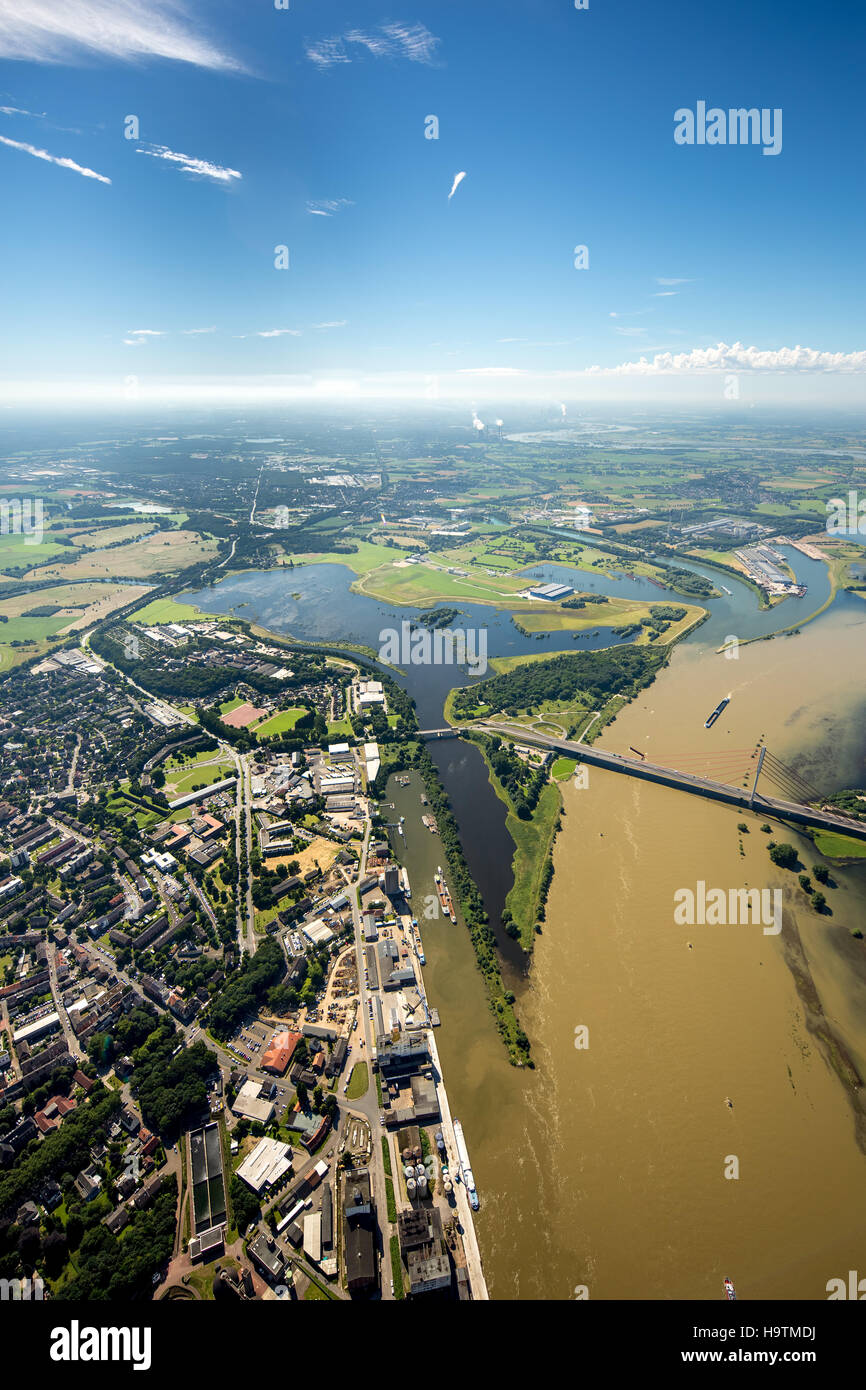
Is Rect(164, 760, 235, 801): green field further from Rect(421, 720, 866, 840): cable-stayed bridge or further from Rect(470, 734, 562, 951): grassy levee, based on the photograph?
Rect(470, 734, 562, 951): grassy levee

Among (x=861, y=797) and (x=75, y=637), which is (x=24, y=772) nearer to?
(x=75, y=637)

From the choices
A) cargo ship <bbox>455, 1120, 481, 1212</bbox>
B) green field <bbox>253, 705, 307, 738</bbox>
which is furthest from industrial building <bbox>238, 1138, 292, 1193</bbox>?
green field <bbox>253, 705, 307, 738</bbox>

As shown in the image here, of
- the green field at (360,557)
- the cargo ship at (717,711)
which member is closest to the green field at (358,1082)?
the cargo ship at (717,711)

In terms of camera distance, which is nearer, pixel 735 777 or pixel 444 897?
pixel 444 897

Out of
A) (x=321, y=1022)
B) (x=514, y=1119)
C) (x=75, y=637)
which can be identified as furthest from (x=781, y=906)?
(x=75, y=637)
